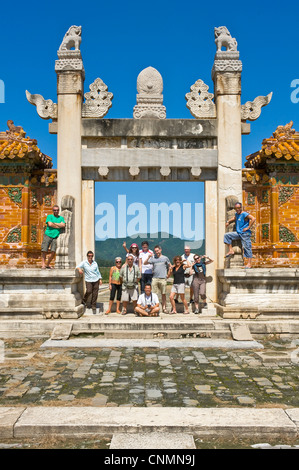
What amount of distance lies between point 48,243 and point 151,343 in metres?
3.52

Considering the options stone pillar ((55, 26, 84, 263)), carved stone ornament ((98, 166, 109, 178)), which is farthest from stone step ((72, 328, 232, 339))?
carved stone ornament ((98, 166, 109, 178))

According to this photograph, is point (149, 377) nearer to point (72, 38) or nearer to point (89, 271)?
point (89, 271)

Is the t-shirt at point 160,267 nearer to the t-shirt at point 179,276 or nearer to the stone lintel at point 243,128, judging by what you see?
the t-shirt at point 179,276

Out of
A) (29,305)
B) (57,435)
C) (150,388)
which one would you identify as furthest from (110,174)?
(57,435)

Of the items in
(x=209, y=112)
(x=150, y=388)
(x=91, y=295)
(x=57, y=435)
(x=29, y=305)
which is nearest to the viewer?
(x=57, y=435)

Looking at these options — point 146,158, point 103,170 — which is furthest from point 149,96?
point 103,170

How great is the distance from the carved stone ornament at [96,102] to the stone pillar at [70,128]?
0.57ft

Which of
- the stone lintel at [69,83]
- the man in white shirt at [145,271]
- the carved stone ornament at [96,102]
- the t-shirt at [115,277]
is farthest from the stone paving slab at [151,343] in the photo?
the stone lintel at [69,83]

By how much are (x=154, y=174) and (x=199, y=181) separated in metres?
1.05

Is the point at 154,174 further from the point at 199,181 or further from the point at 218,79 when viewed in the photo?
the point at 218,79

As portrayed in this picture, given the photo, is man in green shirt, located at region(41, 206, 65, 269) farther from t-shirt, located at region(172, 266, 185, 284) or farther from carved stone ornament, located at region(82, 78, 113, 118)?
t-shirt, located at region(172, 266, 185, 284)

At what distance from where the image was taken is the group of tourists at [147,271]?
30.1ft
